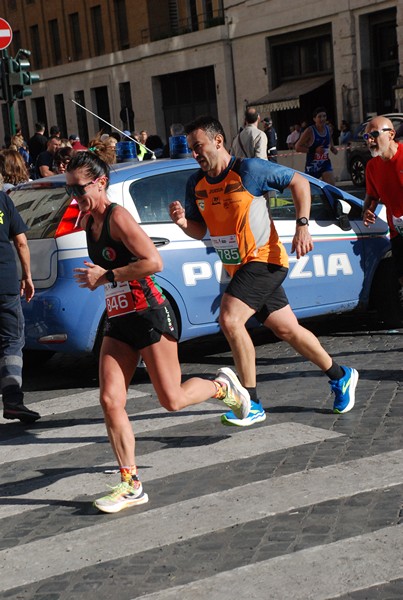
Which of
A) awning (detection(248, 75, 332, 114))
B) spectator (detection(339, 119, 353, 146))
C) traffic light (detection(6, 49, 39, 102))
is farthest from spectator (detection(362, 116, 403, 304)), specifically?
awning (detection(248, 75, 332, 114))

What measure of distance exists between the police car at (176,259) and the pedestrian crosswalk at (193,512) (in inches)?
41.4

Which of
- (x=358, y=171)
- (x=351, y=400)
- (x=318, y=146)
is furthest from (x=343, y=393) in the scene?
(x=358, y=171)

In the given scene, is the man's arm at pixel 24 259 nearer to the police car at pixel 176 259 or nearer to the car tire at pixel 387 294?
the police car at pixel 176 259

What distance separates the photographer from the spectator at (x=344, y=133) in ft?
116

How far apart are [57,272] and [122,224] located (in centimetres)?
273

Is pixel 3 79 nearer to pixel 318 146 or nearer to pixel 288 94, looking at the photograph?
pixel 318 146

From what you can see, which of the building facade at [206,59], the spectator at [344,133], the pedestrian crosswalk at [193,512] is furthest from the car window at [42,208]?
the spectator at [344,133]

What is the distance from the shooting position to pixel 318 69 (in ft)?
130

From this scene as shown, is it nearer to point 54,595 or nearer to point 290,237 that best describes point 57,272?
point 290,237

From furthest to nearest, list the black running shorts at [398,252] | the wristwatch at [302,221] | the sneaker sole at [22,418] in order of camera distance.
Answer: the black running shorts at [398,252] → the sneaker sole at [22,418] → the wristwatch at [302,221]

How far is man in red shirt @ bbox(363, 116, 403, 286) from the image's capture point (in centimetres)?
821

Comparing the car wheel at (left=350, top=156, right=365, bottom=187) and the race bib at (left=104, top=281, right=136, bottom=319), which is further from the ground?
the race bib at (left=104, top=281, right=136, bottom=319)

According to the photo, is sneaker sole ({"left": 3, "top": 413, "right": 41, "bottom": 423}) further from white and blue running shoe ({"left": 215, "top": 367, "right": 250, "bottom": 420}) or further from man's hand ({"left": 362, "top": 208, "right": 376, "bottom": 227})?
man's hand ({"left": 362, "top": 208, "right": 376, "bottom": 227})

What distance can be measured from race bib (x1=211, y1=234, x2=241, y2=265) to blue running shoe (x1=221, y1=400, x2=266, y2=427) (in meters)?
0.87
